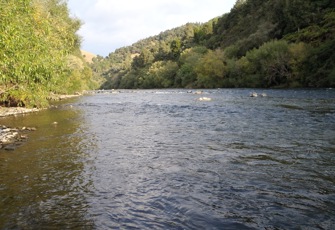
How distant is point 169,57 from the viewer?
161m

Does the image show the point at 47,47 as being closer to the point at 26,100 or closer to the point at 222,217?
the point at 26,100

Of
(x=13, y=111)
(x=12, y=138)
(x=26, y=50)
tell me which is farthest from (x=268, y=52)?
(x=12, y=138)

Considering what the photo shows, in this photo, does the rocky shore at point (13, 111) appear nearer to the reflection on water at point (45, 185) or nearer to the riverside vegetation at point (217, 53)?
the riverside vegetation at point (217, 53)

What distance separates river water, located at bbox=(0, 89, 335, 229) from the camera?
6348mm

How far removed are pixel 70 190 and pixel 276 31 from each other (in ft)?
269

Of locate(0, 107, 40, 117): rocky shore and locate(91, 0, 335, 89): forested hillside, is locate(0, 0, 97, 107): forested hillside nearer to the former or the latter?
locate(0, 107, 40, 117): rocky shore

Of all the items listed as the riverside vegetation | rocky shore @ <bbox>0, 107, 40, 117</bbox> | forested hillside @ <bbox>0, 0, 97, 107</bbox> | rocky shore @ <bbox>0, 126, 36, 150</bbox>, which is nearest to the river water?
rocky shore @ <bbox>0, 126, 36, 150</bbox>

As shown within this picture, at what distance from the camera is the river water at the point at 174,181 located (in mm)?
6348

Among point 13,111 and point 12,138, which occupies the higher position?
point 13,111

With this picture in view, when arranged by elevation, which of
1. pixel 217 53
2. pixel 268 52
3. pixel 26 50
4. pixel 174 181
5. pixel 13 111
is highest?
pixel 217 53

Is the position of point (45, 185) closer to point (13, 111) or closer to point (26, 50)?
point (26, 50)

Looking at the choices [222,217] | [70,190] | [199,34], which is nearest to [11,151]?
[70,190]

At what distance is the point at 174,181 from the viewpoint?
8680 millimetres

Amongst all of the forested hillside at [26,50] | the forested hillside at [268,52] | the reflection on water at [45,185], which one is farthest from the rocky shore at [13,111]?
the forested hillside at [268,52]
